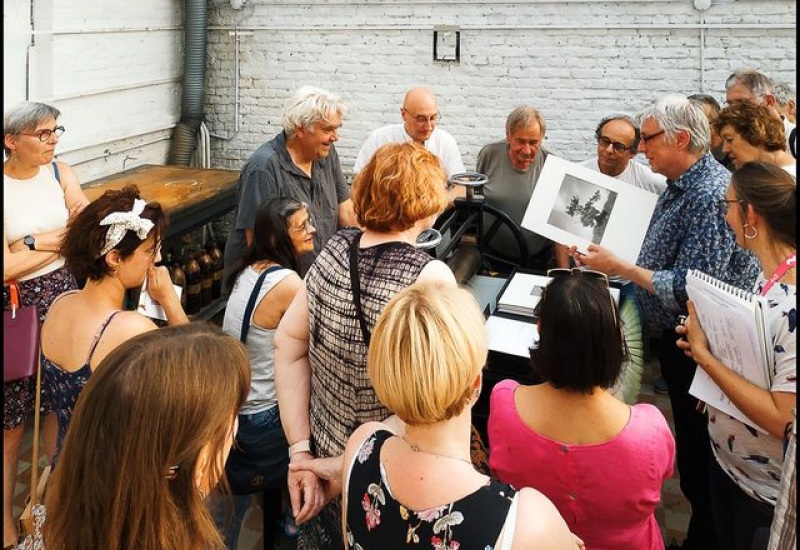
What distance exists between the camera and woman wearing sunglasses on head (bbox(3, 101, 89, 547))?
2555mm

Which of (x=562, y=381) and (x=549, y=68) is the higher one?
(x=549, y=68)

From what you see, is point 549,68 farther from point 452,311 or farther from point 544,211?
point 452,311

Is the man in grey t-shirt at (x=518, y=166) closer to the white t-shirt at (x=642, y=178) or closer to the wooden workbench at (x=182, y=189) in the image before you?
the white t-shirt at (x=642, y=178)

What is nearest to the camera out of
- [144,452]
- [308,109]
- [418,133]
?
[144,452]

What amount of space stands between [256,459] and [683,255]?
156 centimetres

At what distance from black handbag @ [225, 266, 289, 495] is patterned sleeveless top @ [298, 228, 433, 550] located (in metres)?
0.46

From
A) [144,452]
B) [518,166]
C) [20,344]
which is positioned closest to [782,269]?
[144,452]

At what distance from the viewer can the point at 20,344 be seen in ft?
7.35

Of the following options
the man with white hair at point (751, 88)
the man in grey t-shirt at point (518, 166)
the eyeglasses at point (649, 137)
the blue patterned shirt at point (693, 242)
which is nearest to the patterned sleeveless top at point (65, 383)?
the blue patterned shirt at point (693, 242)

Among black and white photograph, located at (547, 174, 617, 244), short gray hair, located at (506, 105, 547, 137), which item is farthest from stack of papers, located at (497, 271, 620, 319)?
short gray hair, located at (506, 105, 547, 137)

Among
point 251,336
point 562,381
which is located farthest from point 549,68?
point 562,381

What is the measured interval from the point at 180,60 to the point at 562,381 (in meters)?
5.50

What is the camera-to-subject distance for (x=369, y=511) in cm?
114

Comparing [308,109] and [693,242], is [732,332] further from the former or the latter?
[308,109]
